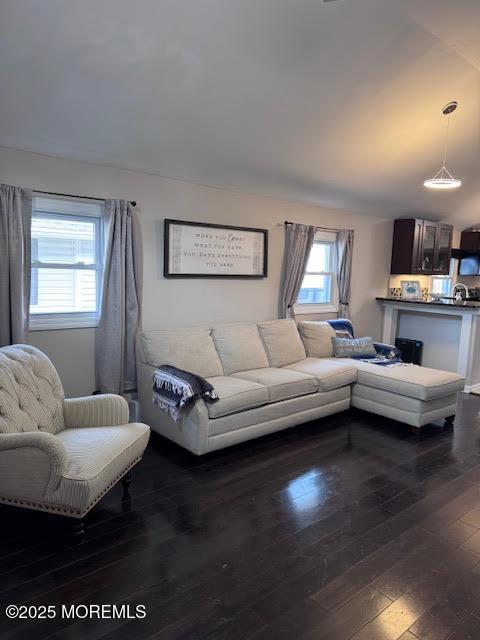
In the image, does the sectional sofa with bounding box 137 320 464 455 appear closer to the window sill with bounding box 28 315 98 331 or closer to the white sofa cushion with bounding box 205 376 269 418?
the white sofa cushion with bounding box 205 376 269 418

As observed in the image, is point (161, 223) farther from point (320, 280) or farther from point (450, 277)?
point (450, 277)

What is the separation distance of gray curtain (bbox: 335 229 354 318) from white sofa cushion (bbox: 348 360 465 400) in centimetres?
156

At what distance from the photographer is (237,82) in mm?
3045

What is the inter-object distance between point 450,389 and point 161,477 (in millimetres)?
2728

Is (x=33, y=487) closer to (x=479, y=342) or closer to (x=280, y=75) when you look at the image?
(x=280, y=75)

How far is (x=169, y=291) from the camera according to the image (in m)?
4.07

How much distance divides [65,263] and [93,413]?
1393 mm

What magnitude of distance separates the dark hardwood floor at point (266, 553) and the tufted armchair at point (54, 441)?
27 cm

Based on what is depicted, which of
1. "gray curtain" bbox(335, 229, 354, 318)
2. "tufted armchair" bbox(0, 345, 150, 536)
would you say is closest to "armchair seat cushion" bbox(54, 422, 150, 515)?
"tufted armchair" bbox(0, 345, 150, 536)

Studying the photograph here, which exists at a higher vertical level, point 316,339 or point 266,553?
point 316,339

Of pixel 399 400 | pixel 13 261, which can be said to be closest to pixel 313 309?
pixel 399 400

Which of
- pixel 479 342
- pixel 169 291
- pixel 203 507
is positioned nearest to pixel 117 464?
pixel 203 507

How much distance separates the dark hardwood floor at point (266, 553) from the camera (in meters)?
1.73

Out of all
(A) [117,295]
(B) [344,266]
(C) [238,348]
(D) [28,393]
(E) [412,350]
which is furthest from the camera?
(E) [412,350]
